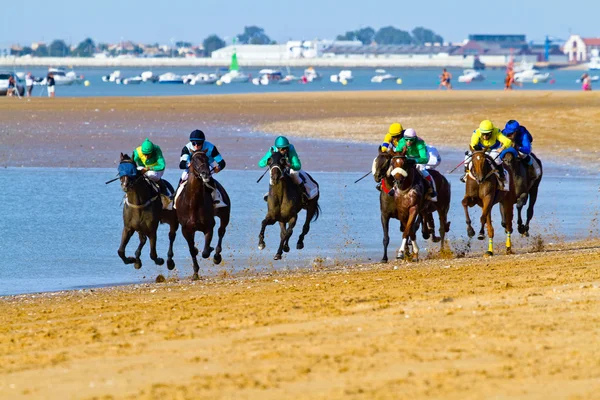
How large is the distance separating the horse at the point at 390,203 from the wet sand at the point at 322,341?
3.48m

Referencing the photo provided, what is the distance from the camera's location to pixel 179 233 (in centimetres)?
2086

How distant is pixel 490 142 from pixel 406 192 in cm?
230

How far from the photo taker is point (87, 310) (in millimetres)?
12703

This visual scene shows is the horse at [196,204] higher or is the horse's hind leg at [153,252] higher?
the horse at [196,204]

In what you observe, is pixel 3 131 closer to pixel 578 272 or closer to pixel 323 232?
pixel 323 232

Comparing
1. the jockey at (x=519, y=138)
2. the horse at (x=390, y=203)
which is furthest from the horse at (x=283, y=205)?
the jockey at (x=519, y=138)

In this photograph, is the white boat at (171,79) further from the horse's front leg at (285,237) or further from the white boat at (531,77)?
the horse's front leg at (285,237)

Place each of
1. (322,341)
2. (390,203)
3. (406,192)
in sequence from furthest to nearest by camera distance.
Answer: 1. (390,203)
2. (406,192)
3. (322,341)

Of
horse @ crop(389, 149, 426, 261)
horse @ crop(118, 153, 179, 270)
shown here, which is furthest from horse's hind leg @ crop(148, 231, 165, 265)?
horse @ crop(389, 149, 426, 261)

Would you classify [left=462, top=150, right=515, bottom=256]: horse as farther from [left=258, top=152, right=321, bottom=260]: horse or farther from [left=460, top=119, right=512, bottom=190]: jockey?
[left=258, top=152, right=321, bottom=260]: horse

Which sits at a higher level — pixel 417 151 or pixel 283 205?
pixel 417 151

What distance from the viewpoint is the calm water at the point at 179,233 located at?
17312mm

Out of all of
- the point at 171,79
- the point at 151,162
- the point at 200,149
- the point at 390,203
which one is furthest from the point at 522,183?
the point at 171,79

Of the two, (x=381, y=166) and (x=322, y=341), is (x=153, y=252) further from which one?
(x=322, y=341)
